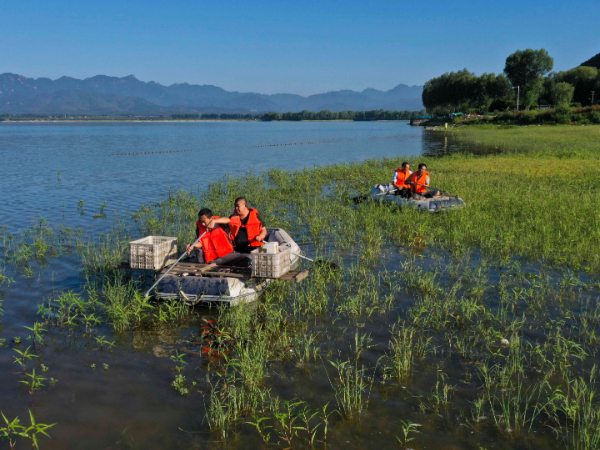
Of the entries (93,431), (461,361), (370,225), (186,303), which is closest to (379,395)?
(461,361)

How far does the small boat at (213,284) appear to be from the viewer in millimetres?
8352

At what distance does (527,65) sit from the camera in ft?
344

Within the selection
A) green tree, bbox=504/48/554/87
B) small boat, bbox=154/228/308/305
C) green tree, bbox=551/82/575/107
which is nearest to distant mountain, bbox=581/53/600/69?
green tree, bbox=504/48/554/87

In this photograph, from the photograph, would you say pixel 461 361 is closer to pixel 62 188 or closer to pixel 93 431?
pixel 93 431

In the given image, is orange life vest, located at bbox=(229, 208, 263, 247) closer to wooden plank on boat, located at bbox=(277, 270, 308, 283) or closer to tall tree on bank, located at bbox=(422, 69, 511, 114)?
wooden plank on boat, located at bbox=(277, 270, 308, 283)

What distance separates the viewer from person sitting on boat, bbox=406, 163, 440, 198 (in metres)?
16.2

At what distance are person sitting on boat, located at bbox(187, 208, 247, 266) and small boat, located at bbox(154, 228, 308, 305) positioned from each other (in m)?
0.35

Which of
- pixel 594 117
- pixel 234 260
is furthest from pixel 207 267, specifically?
pixel 594 117

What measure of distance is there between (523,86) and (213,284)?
11124 centimetres

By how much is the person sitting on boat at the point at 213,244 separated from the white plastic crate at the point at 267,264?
1.20m

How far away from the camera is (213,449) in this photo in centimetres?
502

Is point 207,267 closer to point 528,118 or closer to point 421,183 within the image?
point 421,183

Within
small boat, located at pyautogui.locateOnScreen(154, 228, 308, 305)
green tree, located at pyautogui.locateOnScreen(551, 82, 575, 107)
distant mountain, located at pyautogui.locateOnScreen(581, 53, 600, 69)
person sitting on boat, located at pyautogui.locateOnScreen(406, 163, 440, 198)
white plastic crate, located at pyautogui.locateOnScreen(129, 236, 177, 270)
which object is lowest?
small boat, located at pyautogui.locateOnScreen(154, 228, 308, 305)

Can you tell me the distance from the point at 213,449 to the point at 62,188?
20868 mm
